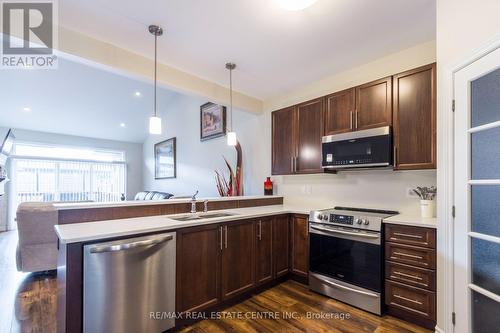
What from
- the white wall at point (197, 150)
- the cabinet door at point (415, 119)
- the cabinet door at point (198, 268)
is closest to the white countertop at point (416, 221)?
the cabinet door at point (415, 119)

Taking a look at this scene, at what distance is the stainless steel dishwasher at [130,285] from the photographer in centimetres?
153

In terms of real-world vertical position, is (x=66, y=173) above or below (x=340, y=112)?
below

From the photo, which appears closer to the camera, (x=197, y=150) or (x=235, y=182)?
(x=235, y=182)

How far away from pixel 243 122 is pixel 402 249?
10.6 ft

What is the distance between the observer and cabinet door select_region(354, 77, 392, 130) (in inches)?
94.8

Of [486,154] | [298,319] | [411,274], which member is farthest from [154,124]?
[411,274]

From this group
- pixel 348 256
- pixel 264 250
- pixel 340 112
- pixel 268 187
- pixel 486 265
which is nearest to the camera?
pixel 486 265

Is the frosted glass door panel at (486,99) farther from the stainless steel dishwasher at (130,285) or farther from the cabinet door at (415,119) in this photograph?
the stainless steel dishwasher at (130,285)

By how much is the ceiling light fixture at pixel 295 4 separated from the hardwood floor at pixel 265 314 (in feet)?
8.41

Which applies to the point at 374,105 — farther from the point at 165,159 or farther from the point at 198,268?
the point at 165,159

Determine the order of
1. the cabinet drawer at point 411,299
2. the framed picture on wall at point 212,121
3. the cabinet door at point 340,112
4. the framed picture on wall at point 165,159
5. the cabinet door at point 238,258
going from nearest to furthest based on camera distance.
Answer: the cabinet drawer at point 411,299 → the cabinet door at point 238,258 → the cabinet door at point 340,112 → the framed picture on wall at point 212,121 → the framed picture on wall at point 165,159

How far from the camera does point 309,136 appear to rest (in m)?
3.10

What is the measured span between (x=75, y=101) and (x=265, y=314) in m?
5.98

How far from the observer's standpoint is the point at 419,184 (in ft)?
7.98
